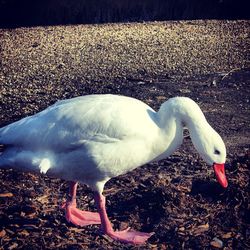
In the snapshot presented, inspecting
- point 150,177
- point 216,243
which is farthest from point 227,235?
point 150,177

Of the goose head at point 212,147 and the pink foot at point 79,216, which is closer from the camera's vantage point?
the goose head at point 212,147

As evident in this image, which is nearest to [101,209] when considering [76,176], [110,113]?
[76,176]

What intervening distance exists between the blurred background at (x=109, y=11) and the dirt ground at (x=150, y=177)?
1508 millimetres

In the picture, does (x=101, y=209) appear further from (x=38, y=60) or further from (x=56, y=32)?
(x=56, y=32)

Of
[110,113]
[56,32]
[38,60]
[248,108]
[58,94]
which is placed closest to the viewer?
[110,113]

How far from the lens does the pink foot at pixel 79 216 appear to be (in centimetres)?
420

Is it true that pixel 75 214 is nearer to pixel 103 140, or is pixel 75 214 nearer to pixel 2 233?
pixel 2 233

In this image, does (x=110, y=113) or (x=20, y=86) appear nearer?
(x=110, y=113)

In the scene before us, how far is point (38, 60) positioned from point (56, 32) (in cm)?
138

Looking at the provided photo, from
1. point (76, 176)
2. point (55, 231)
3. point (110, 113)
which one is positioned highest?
point (110, 113)

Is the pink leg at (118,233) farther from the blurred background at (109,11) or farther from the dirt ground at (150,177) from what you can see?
the blurred background at (109,11)

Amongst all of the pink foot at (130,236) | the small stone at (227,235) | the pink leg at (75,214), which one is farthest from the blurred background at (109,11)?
the small stone at (227,235)

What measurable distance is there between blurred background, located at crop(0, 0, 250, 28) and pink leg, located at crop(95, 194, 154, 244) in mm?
6485

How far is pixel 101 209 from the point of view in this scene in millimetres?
4070
